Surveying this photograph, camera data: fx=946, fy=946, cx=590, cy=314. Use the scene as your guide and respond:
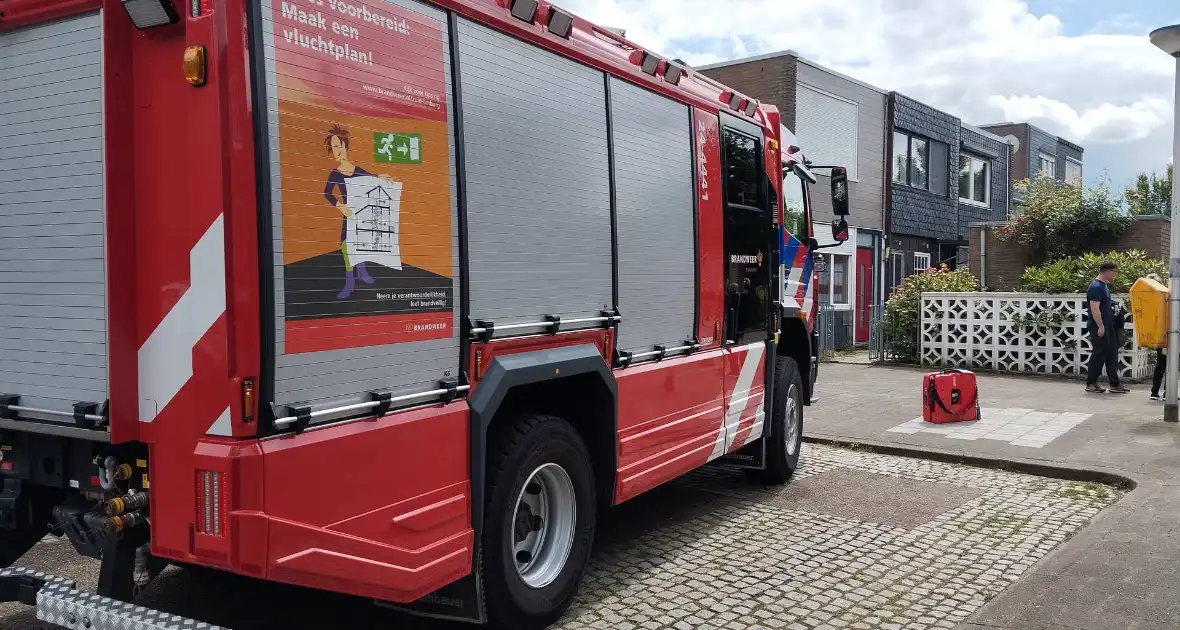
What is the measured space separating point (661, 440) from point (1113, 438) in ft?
20.0

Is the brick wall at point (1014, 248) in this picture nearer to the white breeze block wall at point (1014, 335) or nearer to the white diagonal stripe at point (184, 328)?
the white breeze block wall at point (1014, 335)

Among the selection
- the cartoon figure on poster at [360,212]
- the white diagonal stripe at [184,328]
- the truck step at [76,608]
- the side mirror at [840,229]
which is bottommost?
the truck step at [76,608]

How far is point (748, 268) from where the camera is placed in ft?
21.4

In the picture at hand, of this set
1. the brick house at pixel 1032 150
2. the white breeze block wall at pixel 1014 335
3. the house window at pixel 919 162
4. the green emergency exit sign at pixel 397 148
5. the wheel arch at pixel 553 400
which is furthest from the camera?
the brick house at pixel 1032 150

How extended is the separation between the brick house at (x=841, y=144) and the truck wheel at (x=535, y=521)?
14700 millimetres

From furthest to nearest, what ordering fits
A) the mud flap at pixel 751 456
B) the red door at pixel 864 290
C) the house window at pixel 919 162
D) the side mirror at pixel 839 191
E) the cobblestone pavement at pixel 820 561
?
the house window at pixel 919 162
the red door at pixel 864 290
the side mirror at pixel 839 191
the mud flap at pixel 751 456
the cobblestone pavement at pixel 820 561

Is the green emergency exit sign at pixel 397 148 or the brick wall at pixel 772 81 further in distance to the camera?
the brick wall at pixel 772 81

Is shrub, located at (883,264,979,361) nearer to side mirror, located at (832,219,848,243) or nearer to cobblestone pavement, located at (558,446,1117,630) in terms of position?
side mirror, located at (832,219,848,243)

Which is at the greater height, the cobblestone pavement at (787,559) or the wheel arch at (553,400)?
the wheel arch at (553,400)

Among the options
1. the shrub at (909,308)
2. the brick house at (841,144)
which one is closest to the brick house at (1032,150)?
the brick house at (841,144)

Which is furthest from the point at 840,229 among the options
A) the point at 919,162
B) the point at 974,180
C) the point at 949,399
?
the point at 974,180

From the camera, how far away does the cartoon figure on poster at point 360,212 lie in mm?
3188

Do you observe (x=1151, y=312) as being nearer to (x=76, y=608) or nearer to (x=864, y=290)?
(x=76, y=608)

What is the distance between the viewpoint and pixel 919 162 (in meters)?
24.3
